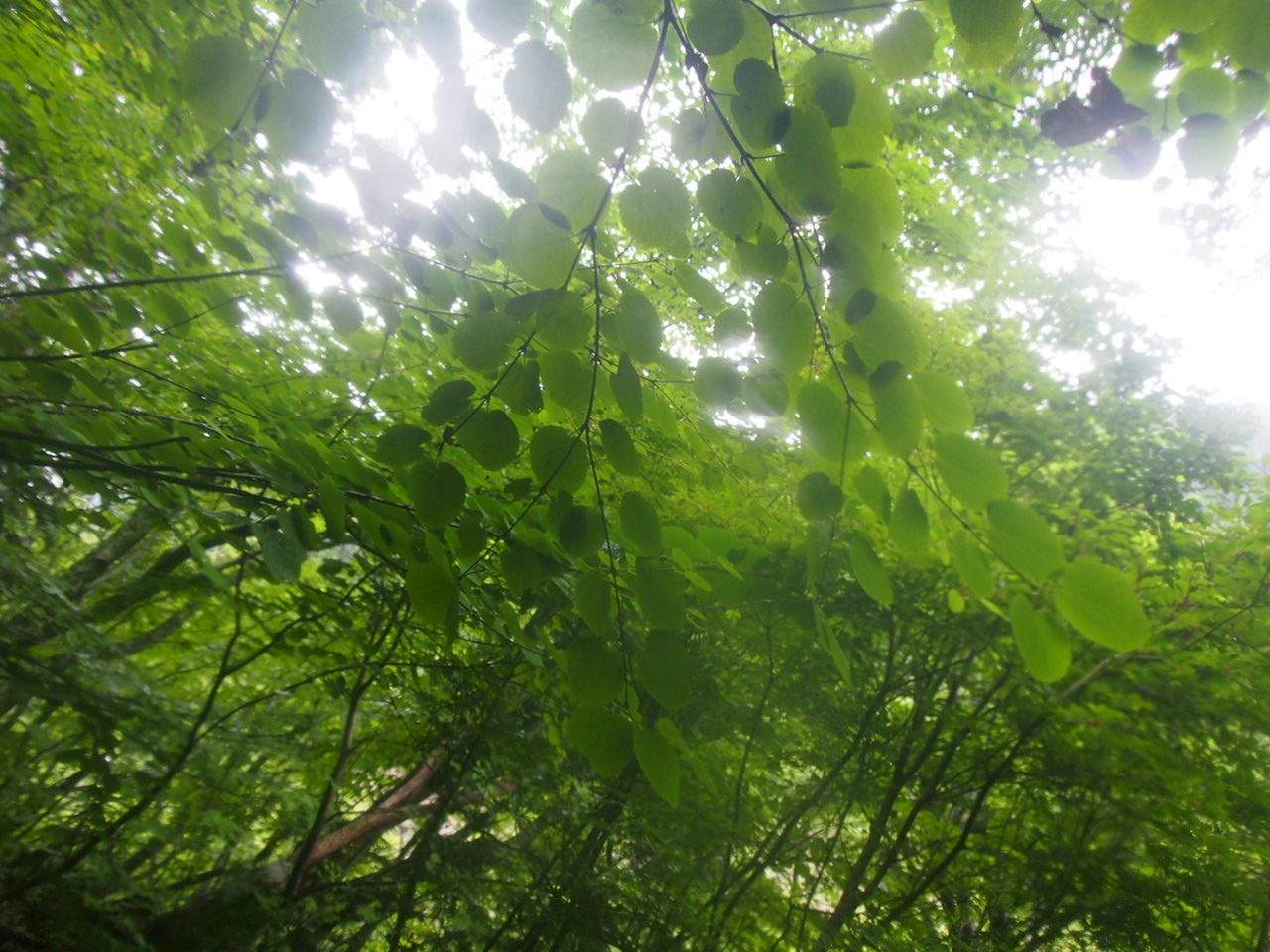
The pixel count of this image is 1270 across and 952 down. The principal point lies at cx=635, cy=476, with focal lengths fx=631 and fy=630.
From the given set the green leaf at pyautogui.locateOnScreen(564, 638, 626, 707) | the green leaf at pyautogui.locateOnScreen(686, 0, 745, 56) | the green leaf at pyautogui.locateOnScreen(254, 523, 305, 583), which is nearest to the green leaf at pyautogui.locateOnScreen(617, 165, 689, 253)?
the green leaf at pyautogui.locateOnScreen(686, 0, 745, 56)

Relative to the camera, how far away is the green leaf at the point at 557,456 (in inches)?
27.7

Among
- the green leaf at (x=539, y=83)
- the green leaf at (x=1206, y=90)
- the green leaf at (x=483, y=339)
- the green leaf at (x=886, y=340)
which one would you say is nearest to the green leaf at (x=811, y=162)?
the green leaf at (x=886, y=340)

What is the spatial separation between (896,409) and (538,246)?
397mm

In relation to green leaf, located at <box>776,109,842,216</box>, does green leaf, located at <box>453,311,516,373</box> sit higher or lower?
lower

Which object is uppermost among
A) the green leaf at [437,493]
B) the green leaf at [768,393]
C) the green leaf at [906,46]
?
the green leaf at [906,46]

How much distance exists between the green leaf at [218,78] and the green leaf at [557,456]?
0.39 meters

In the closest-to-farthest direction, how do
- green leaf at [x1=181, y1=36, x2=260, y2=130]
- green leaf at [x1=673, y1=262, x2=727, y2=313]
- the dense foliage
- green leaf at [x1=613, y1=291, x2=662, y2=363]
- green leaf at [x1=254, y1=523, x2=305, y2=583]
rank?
green leaf at [x1=181, y1=36, x2=260, y2=130] < the dense foliage < green leaf at [x1=613, y1=291, x2=662, y2=363] < green leaf at [x1=673, y1=262, x2=727, y2=313] < green leaf at [x1=254, y1=523, x2=305, y2=583]

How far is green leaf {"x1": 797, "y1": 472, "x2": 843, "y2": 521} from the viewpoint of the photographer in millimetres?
644

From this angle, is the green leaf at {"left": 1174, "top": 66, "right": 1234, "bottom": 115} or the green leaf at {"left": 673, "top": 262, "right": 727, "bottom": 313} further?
the green leaf at {"left": 673, "top": 262, "right": 727, "bottom": 313}

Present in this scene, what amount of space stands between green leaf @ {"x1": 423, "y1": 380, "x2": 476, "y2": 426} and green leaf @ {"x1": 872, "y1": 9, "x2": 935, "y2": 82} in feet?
1.80

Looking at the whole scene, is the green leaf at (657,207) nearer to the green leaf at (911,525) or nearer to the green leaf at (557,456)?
the green leaf at (557,456)

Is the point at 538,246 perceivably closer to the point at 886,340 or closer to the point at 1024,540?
the point at 886,340

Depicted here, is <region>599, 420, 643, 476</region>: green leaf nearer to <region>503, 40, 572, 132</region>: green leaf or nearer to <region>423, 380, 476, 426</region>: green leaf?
<region>423, 380, 476, 426</region>: green leaf

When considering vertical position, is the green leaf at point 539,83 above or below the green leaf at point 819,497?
above
